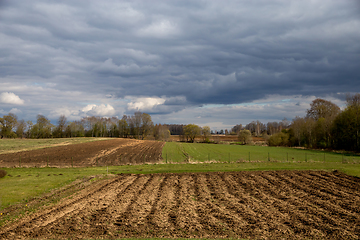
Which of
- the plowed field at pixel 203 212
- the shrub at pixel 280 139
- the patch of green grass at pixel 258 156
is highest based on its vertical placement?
the shrub at pixel 280 139

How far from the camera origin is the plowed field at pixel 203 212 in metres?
10.3

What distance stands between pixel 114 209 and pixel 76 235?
3672 mm

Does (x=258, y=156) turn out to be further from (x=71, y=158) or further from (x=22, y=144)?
(x=22, y=144)

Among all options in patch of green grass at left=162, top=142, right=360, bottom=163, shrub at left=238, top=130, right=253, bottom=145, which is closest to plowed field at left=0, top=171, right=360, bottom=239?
patch of green grass at left=162, top=142, right=360, bottom=163

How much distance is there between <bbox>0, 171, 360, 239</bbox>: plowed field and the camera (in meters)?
10.3

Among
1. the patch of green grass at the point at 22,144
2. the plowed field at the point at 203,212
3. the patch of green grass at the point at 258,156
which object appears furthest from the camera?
the patch of green grass at the point at 22,144

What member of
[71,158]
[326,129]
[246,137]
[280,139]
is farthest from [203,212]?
[246,137]

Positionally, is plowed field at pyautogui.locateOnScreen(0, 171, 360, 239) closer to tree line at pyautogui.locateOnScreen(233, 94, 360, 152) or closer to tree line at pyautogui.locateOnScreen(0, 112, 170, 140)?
tree line at pyautogui.locateOnScreen(233, 94, 360, 152)

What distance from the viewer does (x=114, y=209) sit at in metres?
13.6

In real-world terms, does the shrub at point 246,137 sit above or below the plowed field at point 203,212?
above

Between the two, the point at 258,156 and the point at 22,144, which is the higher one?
the point at 22,144

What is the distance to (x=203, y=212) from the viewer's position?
13.1 metres

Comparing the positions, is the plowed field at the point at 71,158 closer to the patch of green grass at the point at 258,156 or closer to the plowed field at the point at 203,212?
the patch of green grass at the point at 258,156

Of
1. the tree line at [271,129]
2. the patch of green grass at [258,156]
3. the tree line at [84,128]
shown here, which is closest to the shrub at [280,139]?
the tree line at [271,129]
